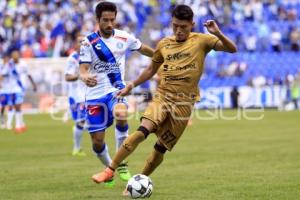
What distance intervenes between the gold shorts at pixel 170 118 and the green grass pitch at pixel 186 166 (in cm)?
81

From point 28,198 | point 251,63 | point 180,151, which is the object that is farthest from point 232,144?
point 251,63

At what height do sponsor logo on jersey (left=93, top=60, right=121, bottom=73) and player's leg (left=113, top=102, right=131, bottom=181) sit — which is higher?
sponsor logo on jersey (left=93, top=60, right=121, bottom=73)

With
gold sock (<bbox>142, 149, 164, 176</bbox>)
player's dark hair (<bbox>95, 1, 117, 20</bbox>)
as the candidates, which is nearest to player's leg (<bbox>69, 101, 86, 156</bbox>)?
player's dark hair (<bbox>95, 1, 117, 20</bbox>)

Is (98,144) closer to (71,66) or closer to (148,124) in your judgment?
(148,124)

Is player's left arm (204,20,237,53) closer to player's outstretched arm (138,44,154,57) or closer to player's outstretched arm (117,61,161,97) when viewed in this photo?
player's outstretched arm (117,61,161,97)

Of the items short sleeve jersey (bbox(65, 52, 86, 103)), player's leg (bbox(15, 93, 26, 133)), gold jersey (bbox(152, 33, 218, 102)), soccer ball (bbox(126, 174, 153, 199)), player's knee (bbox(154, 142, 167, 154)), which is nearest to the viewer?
soccer ball (bbox(126, 174, 153, 199))

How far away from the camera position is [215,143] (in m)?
20.9

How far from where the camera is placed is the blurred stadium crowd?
39688mm

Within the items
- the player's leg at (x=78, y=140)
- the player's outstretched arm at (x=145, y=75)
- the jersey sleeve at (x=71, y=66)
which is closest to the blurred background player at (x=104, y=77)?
the player's outstretched arm at (x=145, y=75)

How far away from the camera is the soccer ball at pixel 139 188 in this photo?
10.3 metres

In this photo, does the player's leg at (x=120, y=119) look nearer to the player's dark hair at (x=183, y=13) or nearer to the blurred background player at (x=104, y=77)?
the blurred background player at (x=104, y=77)

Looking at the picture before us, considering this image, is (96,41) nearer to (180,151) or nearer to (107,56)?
(107,56)

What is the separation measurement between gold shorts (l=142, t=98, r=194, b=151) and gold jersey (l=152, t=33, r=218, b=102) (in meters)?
0.11

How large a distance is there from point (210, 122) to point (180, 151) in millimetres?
12513
